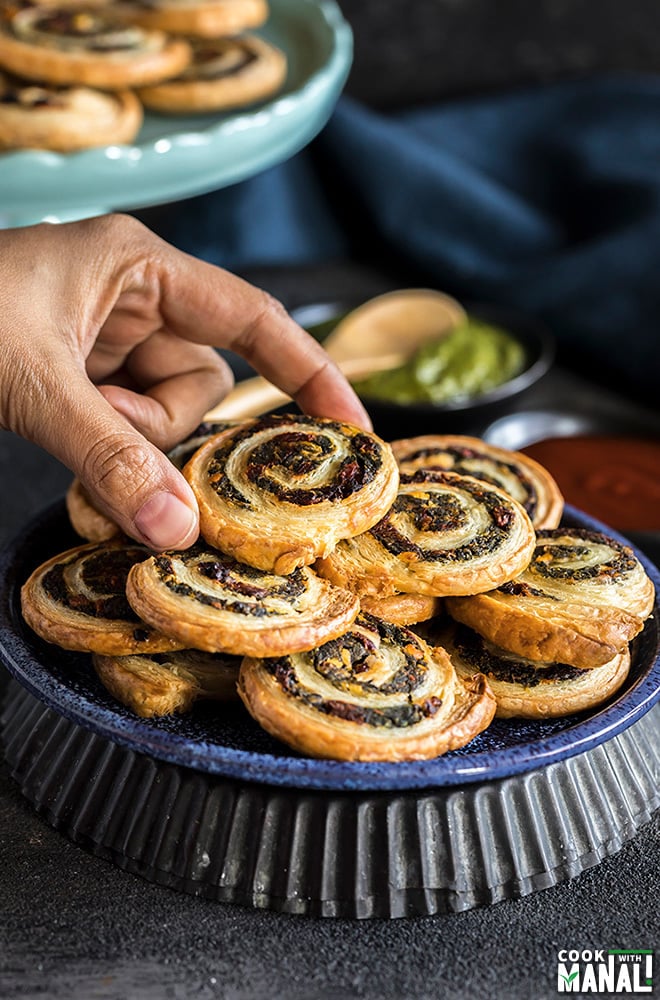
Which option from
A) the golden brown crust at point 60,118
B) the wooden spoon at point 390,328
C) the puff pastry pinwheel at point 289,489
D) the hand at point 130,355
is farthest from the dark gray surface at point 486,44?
the puff pastry pinwheel at point 289,489

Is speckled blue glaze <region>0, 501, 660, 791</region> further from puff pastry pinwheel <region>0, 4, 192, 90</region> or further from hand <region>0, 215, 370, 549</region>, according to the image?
puff pastry pinwheel <region>0, 4, 192, 90</region>

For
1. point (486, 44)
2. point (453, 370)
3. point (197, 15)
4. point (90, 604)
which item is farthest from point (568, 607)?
point (486, 44)

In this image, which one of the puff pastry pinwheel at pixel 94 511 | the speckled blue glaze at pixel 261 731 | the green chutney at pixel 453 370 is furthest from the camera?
the green chutney at pixel 453 370

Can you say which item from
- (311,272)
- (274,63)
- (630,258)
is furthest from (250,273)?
(630,258)

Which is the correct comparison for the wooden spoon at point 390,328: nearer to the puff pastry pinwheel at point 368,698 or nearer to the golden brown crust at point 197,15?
the golden brown crust at point 197,15

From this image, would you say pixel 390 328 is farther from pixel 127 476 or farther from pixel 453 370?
pixel 127 476

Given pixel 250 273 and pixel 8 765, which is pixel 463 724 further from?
pixel 250 273

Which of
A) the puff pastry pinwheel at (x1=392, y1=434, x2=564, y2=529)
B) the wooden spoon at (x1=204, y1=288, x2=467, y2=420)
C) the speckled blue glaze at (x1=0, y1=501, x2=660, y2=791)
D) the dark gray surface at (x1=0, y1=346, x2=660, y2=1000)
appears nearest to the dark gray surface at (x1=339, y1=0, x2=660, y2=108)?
the wooden spoon at (x1=204, y1=288, x2=467, y2=420)
